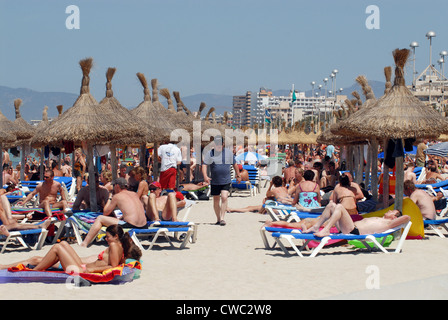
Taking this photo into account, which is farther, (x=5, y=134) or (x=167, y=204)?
(x=5, y=134)

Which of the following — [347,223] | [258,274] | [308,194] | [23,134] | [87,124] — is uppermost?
[87,124]

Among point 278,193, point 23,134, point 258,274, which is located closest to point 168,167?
point 278,193

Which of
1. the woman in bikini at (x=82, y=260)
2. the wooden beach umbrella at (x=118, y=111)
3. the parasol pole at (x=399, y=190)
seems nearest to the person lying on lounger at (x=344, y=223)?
the parasol pole at (x=399, y=190)

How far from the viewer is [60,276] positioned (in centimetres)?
636

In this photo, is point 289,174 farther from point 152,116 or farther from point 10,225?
point 10,225

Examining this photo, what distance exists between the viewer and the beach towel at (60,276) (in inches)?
251

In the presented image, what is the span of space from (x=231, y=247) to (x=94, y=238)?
1.77 meters

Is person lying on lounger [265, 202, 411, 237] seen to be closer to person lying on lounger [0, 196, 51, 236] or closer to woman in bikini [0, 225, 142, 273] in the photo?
woman in bikini [0, 225, 142, 273]

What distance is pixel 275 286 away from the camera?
6.39 meters

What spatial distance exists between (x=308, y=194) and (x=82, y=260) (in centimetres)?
482

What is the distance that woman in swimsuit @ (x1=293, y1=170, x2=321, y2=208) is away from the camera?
35.4 feet

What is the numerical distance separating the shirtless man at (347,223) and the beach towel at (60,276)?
2.60 meters

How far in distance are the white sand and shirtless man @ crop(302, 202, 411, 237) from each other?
0.97 feet

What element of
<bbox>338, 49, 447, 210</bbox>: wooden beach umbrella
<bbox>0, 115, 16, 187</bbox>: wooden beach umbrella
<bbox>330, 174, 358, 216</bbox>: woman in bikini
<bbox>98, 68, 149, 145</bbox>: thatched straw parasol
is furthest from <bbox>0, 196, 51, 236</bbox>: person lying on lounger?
<bbox>0, 115, 16, 187</bbox>: wooden beach umbrella
